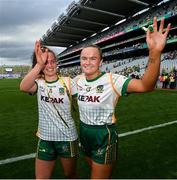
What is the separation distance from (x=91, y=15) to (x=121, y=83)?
Answer: 59444 mm

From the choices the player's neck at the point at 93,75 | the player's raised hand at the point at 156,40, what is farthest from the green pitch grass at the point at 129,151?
the player's raised hand at the point at 156,40

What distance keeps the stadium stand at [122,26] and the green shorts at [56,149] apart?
3343cm

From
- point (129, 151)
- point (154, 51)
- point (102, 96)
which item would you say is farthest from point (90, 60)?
point (129, 151)

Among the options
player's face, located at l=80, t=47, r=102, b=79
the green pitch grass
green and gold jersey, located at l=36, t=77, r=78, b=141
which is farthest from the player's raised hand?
the green pitch grass

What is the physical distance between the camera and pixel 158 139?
746 centimetres

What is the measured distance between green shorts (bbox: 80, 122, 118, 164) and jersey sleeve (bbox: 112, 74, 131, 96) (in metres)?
0.39

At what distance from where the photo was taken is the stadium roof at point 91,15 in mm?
52950

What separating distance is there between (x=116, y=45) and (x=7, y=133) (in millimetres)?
53899

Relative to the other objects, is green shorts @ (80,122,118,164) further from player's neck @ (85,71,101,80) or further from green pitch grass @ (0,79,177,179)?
green pitch grass @ (0,79,177,179)

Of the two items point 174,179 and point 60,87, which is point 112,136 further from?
point 174,179

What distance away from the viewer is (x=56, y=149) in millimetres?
3627

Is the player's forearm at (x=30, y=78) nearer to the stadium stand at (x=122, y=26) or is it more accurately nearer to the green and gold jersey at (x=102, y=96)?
the green and gold jersey at (x=102, y=96)

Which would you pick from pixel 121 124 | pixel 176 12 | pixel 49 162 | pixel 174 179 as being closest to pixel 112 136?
pixel 49 162

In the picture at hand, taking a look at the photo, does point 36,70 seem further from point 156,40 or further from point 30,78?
point 156,40
